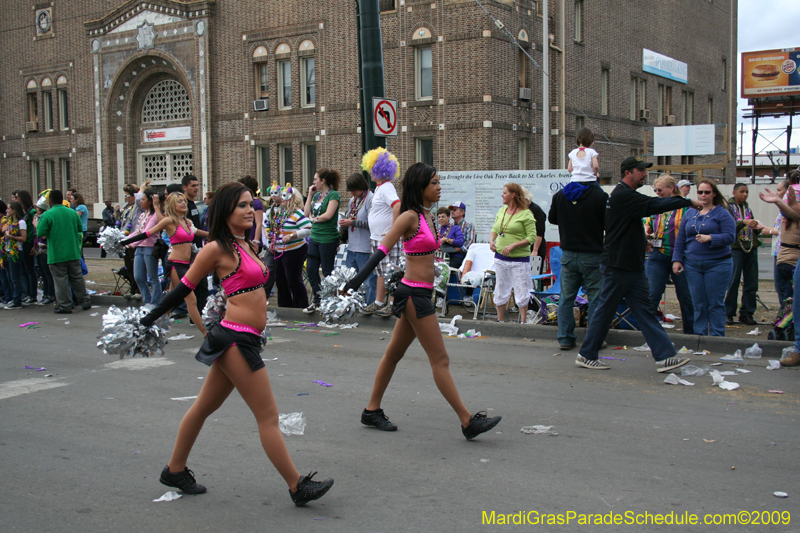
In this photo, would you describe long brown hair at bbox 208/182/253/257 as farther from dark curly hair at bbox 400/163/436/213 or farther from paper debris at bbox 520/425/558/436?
paper debris at bbox 520/425/558/436

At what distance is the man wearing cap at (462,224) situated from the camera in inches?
463

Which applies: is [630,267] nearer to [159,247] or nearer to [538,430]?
[538,430]

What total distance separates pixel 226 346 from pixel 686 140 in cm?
3459

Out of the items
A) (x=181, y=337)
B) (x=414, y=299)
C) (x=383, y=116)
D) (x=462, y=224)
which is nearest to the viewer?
(x=414, y=299)

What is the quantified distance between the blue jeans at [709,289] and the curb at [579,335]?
9.6 inches

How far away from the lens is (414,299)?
5.13 metres

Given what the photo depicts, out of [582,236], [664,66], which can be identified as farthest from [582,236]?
[664,66]

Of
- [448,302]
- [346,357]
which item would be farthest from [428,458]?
[448,302]

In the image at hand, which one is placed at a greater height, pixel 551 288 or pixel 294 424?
pixel 551 288

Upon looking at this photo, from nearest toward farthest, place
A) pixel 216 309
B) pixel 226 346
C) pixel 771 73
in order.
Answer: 1. pixel 226 346
2. pixel 216 309
3. pixel 771 73

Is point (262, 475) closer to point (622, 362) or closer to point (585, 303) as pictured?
point (622, 362)

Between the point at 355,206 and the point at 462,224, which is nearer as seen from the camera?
the point at 355,206

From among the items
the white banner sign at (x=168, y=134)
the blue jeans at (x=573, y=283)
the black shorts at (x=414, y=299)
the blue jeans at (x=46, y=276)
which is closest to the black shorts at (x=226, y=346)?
the black shorts at (x=414, y=299)

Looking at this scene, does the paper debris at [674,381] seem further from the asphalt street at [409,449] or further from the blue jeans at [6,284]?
the blue jeans at [6,284]
